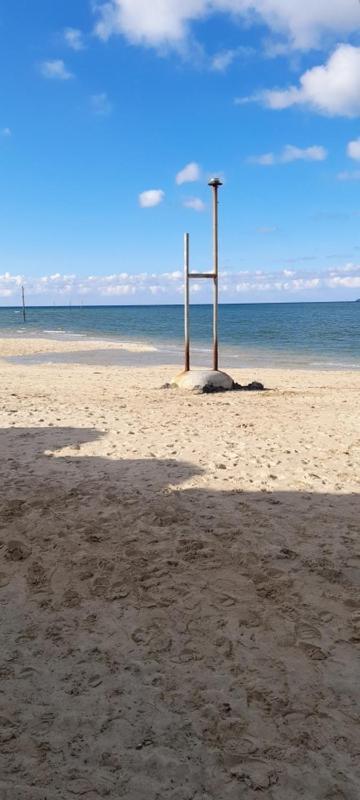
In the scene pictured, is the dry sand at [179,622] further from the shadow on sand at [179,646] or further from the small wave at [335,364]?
the small wave at [335,364]

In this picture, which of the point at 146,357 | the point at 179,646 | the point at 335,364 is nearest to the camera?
the point at 179,646

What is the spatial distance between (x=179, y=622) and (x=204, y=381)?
9668 mm

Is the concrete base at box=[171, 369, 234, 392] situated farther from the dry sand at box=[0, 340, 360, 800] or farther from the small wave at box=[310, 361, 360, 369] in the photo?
the small wave at box=[310, 361, 360, 369]

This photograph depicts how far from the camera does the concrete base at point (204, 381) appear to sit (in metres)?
12.9

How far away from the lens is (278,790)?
2.20m

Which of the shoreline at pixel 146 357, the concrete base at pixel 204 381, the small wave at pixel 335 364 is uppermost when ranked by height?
the concrete base at pixel 204 381

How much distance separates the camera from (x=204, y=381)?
12.9 metres

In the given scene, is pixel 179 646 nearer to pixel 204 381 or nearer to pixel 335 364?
pixel 204 381

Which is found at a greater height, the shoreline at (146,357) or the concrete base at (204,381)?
the concrete base at (204,381)

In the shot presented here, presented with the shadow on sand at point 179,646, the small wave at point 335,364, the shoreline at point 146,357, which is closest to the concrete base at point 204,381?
the shadow on sand at point 179,646

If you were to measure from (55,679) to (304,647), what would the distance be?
1.39m

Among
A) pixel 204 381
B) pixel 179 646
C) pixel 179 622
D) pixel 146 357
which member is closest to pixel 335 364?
pixel 146 357

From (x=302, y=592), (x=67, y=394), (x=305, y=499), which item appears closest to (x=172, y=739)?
(x=302, y=592)

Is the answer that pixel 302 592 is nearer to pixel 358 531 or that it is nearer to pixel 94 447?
pixel 358 531
